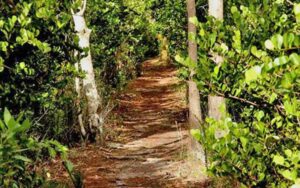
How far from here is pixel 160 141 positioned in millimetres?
11383

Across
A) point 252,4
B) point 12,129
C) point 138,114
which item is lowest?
point 138,114

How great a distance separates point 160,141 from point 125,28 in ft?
19.6

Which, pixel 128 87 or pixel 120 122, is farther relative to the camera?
pixel 128 87

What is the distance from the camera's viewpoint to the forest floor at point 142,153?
8.35 metres

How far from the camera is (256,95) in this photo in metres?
2.89

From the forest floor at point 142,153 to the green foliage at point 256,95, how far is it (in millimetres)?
5130

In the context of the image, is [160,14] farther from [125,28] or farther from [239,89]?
[239,89]

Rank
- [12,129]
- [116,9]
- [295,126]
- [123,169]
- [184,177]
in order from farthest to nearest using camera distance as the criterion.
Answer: [116,9]
[123,169]
[184,177]
[295,126]
[12,129]

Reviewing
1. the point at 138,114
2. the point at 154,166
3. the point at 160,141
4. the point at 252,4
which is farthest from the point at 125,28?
the point at 252,4

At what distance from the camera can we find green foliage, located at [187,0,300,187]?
2.29 metres

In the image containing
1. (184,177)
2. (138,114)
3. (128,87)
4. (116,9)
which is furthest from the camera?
(128,87)

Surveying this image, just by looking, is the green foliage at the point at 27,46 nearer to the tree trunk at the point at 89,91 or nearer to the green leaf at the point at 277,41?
the green leaf at the point at 277,41

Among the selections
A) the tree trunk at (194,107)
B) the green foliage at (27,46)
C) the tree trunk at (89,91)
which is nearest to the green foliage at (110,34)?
the tree trunk at (89,91)

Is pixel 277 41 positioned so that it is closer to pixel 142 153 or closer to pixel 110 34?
pixel 142 153
